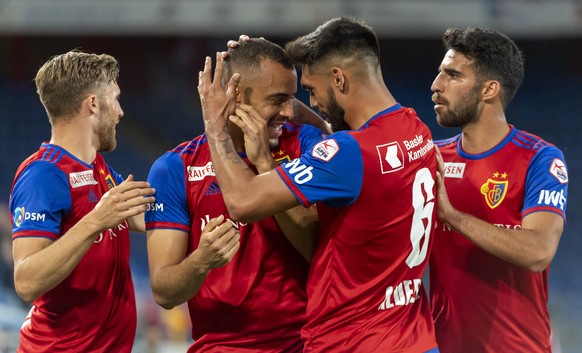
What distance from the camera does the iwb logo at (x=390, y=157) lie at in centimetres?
335

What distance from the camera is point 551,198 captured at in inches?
156

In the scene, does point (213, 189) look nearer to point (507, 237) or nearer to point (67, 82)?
point (67, 82)

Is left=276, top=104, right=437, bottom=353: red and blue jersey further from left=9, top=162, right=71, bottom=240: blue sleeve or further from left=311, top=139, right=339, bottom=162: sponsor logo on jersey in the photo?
left=9, top=162, right=71, bottom=240: blue sleeve

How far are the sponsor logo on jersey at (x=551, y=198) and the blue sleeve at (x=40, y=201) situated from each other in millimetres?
2250

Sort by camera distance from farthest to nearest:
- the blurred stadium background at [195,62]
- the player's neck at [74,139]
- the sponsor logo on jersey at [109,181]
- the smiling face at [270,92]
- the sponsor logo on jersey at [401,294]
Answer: the blurred stadium background at [195,62]
the sponsor logo on jersey at [109,181]
the player's neck at [74,139]
the smiling face at [270,92]
the sponsor logo on jersey at [401,294]

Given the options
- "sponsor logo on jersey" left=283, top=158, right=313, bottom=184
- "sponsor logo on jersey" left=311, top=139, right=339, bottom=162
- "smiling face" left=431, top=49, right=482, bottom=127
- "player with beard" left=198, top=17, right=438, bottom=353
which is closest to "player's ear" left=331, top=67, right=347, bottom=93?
"player with beard" left=198, top=17, right=438, bottom=353

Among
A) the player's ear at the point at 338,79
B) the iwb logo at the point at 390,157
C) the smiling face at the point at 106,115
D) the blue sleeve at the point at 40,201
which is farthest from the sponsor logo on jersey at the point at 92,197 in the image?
the iwb logo at the point at 390,157

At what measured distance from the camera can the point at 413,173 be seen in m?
3.44

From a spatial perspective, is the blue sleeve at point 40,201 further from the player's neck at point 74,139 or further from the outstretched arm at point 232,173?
the outstretched arm at point 232,173

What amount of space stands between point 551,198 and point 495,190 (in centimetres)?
28

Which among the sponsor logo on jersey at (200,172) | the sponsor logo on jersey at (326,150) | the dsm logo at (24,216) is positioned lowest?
the dsm logo at (24,216)

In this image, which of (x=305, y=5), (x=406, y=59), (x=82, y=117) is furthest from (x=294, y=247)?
(x=406, y=59)

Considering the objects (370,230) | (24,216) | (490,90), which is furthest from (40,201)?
(490,90)

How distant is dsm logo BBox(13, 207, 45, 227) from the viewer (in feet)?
12.2
